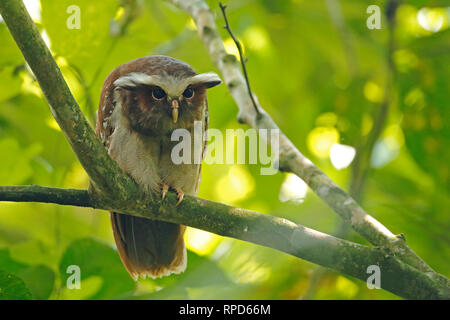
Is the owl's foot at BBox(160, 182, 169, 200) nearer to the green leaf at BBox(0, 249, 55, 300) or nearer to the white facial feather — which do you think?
the white facial feather

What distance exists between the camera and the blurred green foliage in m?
3.33

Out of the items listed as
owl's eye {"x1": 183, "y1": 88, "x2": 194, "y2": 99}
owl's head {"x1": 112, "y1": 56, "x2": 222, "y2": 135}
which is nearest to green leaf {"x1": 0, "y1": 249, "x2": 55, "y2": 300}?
owl's head {"x1": 112, "y1": 56, "x2": 222, "y2": 135}

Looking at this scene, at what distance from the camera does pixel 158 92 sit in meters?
3.43

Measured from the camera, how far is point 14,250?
132 inches

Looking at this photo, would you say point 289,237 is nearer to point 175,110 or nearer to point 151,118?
point 175,110

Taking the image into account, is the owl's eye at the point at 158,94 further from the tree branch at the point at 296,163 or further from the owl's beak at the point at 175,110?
the tree branch at the point at 296,163

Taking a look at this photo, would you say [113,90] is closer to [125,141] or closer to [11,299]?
[125,141]

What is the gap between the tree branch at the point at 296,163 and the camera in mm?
2646

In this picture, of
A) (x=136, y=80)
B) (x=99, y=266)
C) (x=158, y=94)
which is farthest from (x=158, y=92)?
(x=99, y=266)

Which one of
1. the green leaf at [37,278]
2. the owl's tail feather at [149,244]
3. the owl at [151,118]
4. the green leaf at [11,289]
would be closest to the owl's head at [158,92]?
the owl at [151,118]

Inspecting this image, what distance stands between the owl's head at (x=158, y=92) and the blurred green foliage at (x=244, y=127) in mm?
299

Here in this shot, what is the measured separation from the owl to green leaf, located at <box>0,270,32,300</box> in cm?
91
